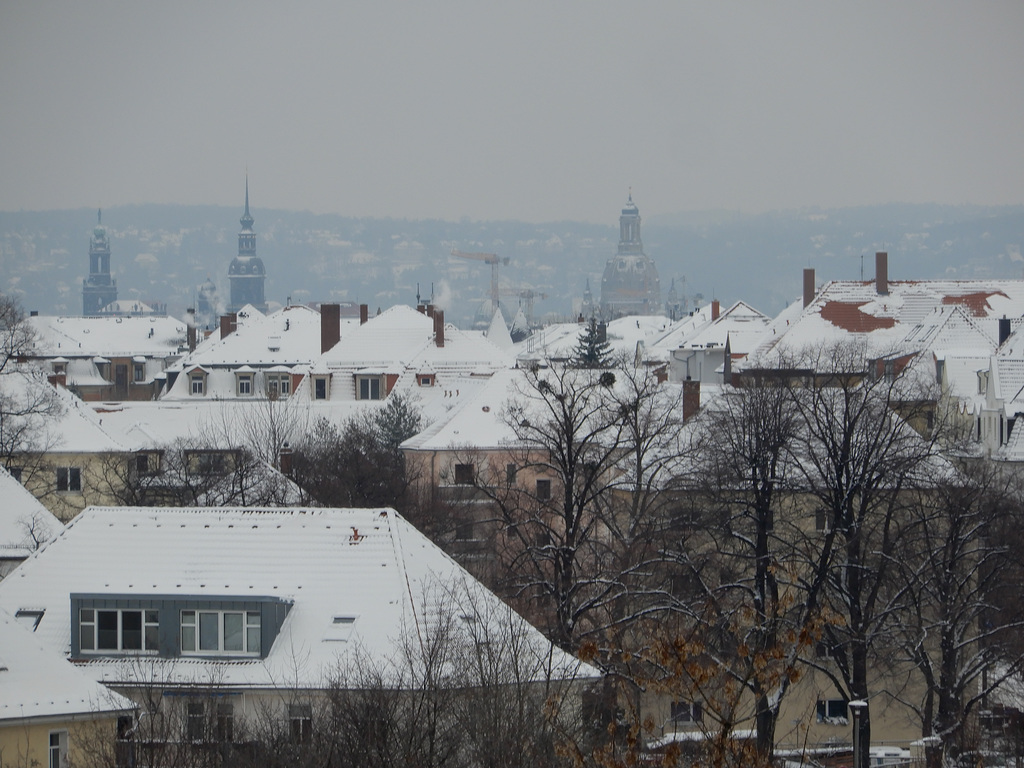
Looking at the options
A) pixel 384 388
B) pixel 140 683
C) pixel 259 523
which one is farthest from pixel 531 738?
pixel 384 388

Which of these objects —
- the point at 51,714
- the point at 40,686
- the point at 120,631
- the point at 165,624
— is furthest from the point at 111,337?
the point at 51,714

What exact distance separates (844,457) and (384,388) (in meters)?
56.0

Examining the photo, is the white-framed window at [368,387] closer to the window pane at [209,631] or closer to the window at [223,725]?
the window pane at [209,631]

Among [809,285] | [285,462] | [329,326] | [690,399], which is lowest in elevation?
[285,462]

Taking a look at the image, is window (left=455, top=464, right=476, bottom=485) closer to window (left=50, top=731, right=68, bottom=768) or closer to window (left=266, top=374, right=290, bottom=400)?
window (left=50, top=731, right=68, bottom=768)

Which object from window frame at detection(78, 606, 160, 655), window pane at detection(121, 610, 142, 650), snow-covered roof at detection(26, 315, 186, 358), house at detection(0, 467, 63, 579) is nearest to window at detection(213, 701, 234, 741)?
window frame at detection(78, 606, 160, 655)

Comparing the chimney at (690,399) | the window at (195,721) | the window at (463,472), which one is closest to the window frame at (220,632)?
the window at (195,721)

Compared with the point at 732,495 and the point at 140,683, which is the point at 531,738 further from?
the point at 732,495

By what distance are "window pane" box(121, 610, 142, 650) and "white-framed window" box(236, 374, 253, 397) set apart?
79290 mm

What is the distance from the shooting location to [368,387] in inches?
3430

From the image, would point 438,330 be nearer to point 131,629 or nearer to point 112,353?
point 112,353

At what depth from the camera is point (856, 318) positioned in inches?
2938

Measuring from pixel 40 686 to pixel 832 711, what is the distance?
19.2m

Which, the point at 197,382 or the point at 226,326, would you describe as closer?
the point at 197,382
